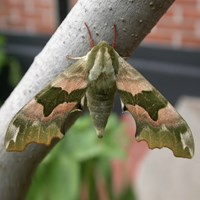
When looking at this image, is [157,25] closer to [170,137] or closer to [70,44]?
[170,137]

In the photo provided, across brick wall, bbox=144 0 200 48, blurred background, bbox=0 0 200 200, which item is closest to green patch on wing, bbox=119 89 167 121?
blurred background, bbox=0 0 200 200

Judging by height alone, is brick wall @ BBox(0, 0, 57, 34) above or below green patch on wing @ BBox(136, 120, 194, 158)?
above

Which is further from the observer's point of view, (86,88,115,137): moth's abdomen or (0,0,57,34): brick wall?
(0,0,57,34): brick wall

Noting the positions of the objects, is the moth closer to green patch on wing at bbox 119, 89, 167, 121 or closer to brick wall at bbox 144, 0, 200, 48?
green patch on wing at bbox 119, 89, 167, 121

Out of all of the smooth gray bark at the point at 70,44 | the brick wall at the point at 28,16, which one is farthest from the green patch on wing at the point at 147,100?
the brick wall at the point at 28,16

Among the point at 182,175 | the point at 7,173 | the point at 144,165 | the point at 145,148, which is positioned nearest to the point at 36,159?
the point at 7,173

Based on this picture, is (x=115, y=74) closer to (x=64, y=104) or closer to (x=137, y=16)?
(x=64, y=104)

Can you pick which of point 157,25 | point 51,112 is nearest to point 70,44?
point 51,112
